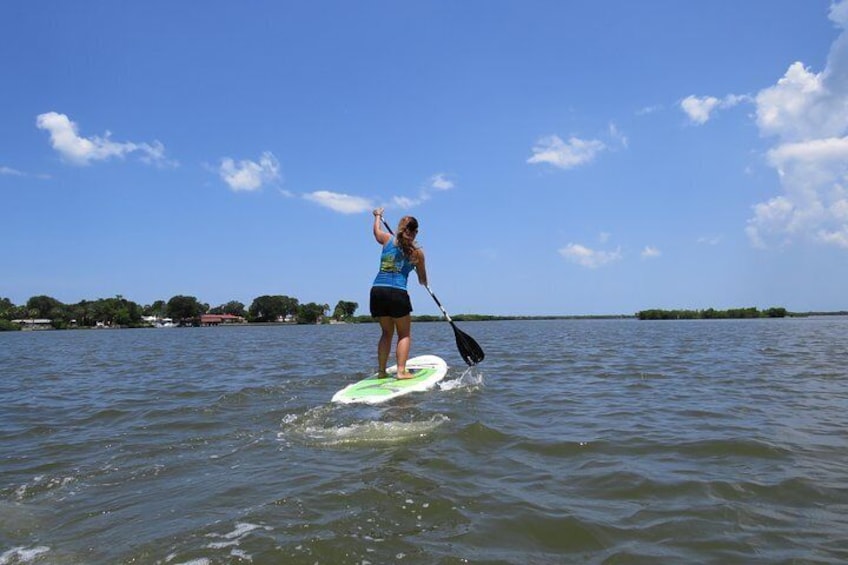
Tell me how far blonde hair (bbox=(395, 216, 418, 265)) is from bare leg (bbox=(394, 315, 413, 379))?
0.94 meters

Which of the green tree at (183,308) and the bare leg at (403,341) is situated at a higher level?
the green tree at (183,308)

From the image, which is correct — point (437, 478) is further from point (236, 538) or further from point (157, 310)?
point (157, 310)

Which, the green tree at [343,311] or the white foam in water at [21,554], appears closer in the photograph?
the white foam in water at [21,554]

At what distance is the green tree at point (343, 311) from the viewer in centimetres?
16500

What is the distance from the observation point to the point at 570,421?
20.4 ft

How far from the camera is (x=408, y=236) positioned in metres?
8.04

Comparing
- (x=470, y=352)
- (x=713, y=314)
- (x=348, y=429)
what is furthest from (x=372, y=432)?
(x=713, y=314)

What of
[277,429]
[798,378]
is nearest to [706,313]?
[798,378]

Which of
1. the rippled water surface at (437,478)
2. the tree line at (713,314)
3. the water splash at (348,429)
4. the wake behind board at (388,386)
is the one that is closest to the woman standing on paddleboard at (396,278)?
the wake behind board at (388,386)

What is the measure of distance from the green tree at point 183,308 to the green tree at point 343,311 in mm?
40364

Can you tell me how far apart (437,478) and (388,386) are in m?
3.85

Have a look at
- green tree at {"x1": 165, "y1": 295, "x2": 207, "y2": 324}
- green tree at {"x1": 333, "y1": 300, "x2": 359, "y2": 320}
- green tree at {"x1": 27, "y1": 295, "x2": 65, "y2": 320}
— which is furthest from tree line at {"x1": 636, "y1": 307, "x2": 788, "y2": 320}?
green tree at {"x1": 27, "y1": 295, "x2": 65, "y2": 320}

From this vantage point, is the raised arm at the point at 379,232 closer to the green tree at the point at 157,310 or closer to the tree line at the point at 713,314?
the tree line at the point at 713,314

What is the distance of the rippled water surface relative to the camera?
2.98 metres
